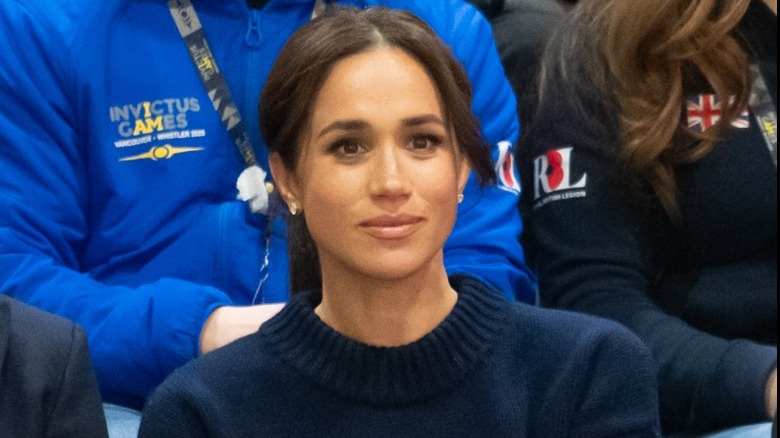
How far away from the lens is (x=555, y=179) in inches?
86.0

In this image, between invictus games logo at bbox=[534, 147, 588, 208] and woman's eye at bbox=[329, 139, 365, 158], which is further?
invictus games logo at bbox=[534, 147, 588, 208]

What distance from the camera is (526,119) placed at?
2.33 m

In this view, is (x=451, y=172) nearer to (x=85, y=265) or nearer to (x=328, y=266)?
(x=328, y=266)

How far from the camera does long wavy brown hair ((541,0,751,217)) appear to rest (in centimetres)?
212

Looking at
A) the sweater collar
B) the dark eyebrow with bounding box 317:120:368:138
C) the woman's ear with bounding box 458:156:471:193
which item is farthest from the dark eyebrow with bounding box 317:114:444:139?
the sweater collar

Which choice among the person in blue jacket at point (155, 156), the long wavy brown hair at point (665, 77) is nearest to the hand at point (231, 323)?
the person in blue jacket at point (155, 156)

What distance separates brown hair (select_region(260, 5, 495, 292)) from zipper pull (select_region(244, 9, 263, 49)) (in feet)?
1.44

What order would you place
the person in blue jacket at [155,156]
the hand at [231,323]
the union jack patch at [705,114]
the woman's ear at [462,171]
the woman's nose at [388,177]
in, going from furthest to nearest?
the union jack patch at [705,114], the person in blue jacket at [155,156], the hand at [231,323], the woman's ear at [462,171], the woman's nose at [388,177]

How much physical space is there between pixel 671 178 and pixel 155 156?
0.81 metres

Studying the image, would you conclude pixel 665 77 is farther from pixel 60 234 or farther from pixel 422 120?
pixel 60 234

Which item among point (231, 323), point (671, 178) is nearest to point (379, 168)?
point (231, 323)

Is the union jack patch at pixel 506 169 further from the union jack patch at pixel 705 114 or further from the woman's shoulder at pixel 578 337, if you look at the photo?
the woman's shoulder at pixel 578 337

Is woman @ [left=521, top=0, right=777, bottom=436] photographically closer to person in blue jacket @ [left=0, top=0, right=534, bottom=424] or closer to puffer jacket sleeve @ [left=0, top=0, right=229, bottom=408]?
person in blue jacket @ [left=0, top=0, right=534, bottom=424]

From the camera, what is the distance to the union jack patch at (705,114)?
7.06 ft
